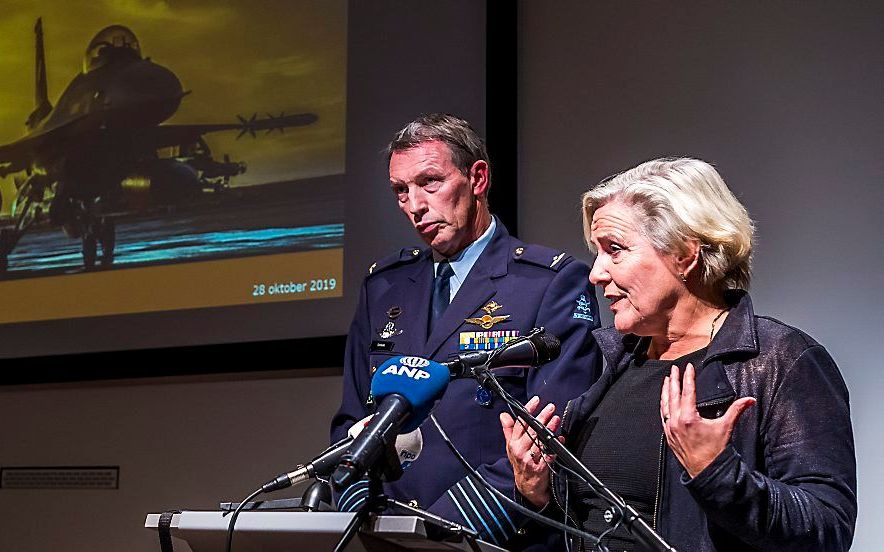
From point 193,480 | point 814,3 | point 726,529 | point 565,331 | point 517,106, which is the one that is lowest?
point 193,480

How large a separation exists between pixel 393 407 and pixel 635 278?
0.70 m

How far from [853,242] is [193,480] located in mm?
2347

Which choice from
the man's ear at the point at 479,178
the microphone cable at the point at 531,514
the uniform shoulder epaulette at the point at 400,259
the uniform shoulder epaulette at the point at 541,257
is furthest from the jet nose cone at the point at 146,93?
the microphone cable at the point at 531,514

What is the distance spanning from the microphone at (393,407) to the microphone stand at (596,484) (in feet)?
0.33

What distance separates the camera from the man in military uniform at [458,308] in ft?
8.25

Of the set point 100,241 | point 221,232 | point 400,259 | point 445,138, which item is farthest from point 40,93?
point 445,138

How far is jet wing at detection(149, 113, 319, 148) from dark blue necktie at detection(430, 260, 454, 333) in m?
Result: 1.25

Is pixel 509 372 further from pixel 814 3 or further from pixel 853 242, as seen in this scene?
pixel 814 3

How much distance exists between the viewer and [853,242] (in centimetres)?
297

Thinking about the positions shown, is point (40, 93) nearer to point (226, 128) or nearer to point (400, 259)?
point (226, 128)

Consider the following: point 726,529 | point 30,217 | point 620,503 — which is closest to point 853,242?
point 726,529

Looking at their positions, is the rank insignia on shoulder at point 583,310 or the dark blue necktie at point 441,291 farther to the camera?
Answer: the dark blue necktie at point 441,291

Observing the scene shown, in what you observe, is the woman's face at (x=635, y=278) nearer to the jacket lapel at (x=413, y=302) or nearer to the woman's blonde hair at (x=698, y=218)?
the woman's blonde hair at (x=698, y=218)

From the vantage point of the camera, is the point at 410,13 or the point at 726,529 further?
the point at 410,13
